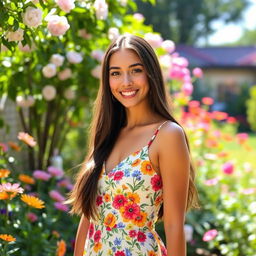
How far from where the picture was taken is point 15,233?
3.27 meters

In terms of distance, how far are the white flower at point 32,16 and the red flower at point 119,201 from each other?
99 cm

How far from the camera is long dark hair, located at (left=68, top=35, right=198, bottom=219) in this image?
2225 millimetres

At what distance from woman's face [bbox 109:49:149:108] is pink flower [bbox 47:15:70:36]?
768mm

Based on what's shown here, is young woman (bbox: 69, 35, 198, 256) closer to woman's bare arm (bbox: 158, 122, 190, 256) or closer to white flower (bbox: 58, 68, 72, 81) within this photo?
woman's bare arm (bbox: 158, 122, 190, 256)

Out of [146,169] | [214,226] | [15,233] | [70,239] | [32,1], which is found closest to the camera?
[146,169]

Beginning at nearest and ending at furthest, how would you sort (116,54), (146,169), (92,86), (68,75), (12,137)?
1. (146,169)
2. (116,54)
3. (68,75)
4. (92,86)
5. (12,137)

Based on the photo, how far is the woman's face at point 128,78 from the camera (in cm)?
221

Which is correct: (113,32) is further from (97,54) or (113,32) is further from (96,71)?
(96,71)

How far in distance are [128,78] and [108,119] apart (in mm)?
288

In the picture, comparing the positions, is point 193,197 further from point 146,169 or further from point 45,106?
point 45,106

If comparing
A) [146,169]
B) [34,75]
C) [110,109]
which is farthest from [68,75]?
[146,169]

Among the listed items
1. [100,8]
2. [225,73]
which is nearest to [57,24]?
[100,8]

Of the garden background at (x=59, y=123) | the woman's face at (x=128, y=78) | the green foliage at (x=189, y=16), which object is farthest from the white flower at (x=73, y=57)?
the green foliage at (x=189, y=16)

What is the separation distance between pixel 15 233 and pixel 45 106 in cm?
149
